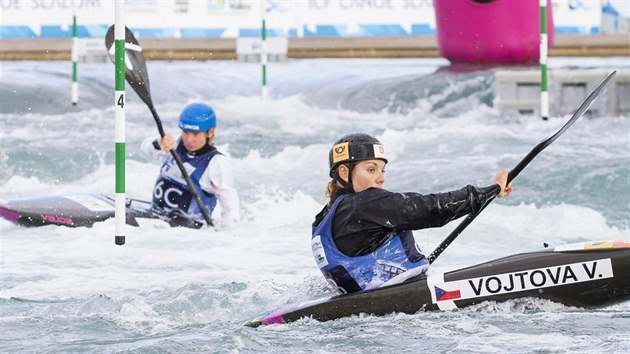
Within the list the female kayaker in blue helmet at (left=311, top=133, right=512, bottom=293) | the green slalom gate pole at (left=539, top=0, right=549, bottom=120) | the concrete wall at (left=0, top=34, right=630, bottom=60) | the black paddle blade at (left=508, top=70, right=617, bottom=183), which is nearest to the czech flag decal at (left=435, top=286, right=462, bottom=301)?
the female kayaker in blue helmet at (left=311, top=133, right=512, bottom=293)

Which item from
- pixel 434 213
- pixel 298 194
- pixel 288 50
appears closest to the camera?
pixel 434 213

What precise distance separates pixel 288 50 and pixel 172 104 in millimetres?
3441

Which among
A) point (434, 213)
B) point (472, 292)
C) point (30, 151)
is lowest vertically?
point (30, 151)

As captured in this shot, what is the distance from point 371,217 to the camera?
5.10 metres

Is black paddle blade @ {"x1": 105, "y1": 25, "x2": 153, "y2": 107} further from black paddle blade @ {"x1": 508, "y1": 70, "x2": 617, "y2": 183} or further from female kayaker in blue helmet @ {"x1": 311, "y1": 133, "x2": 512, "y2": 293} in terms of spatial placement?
black paddle blade @ {"x1": 508, "y1": 70, "x2": 617, "y2": 183}

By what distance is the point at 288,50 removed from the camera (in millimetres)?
18109

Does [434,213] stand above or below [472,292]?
above

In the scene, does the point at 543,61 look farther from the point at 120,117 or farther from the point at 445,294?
the point at 445,294

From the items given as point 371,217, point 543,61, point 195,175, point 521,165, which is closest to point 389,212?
point 371,217

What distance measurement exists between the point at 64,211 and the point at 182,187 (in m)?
0.83

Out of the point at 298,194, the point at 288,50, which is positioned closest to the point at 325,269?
the point at 298,194

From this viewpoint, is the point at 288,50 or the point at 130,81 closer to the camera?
the point at 130,81

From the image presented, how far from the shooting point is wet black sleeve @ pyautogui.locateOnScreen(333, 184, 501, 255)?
5.08 metres

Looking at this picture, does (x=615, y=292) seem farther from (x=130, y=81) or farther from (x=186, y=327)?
(x=130, y=81)
